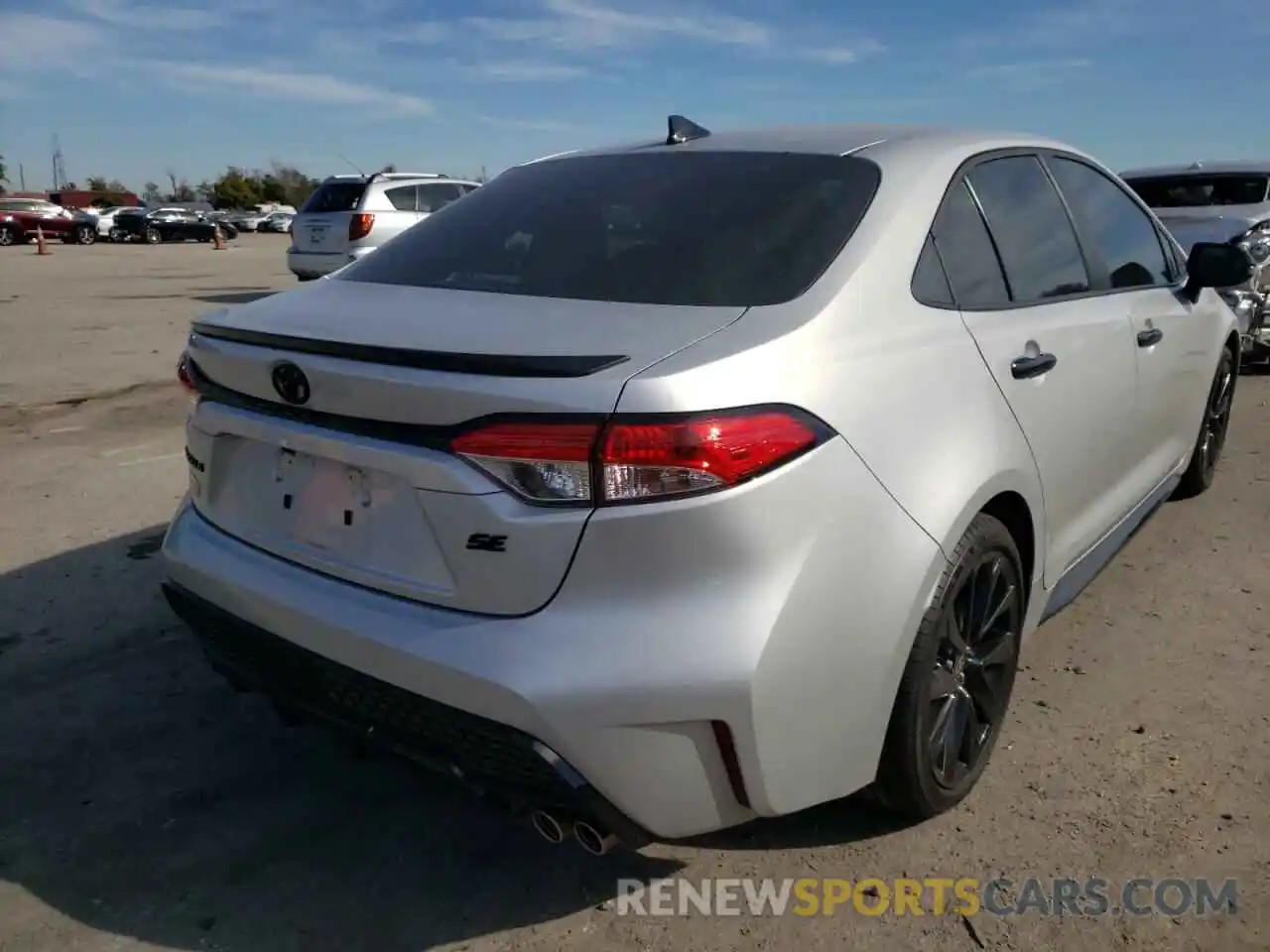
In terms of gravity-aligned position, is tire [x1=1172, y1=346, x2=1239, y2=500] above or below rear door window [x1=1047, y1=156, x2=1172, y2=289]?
below

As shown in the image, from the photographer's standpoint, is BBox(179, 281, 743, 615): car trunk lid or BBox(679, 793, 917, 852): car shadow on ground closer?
BBox(179, 281, 743, 615): car trunk lid

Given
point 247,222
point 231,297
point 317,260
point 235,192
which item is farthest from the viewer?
point 235,192

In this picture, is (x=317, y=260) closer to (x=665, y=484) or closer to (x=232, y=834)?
(x=232, y=834)

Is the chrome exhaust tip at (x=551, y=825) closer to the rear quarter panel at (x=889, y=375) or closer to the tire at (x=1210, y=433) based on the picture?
the rear quarter panel at (x=889, y=375)

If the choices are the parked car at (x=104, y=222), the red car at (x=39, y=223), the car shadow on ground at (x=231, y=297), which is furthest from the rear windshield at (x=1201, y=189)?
the parked car at (x=104, y=222)

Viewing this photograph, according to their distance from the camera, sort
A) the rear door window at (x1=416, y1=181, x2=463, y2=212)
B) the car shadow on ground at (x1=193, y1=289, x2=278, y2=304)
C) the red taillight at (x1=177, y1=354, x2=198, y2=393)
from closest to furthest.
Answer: the red taillight at (x1=177, y1=354, x2=198, y2=393), the rear door window at (x1=416, y1=181, x2=463, y2=212), the car shadow on ground at (x1=193, y1=289, x2=278, y2=304)

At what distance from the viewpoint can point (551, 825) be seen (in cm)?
213

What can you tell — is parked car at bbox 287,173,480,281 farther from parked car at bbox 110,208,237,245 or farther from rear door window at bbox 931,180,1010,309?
parked car at bbox 110,208,237,245

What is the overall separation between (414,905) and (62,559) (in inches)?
113

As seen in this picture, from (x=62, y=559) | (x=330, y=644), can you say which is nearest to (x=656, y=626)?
(x=330, y=644)

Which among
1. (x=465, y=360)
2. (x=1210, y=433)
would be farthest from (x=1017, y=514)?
(x=1210, y=433)

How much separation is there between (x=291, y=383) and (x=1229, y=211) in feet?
27.8

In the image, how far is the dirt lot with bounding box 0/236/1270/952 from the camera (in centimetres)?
237

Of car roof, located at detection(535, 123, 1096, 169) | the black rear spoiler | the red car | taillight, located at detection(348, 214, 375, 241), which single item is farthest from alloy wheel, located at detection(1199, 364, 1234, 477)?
the red car
